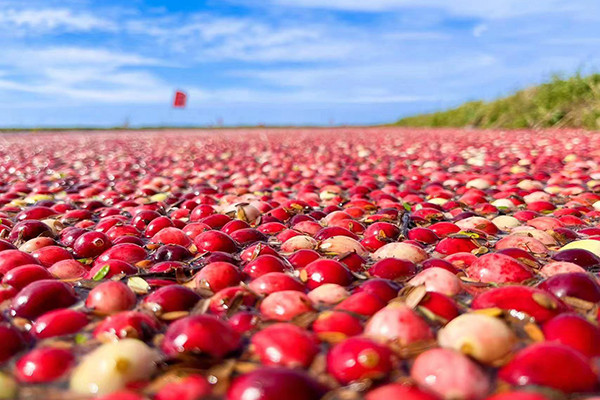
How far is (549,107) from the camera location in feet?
51.5

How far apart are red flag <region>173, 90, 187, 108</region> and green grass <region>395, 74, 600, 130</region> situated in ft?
53.6

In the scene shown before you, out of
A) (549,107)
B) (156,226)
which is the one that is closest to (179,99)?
(549,107)

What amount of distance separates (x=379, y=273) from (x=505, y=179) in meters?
3.14

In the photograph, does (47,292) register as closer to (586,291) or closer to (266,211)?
(586,291)

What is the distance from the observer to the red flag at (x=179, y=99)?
29809mm

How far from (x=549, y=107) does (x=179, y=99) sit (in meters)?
20.4

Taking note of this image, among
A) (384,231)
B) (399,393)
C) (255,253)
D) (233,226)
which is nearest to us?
(399,393)

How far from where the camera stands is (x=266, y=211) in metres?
3.25

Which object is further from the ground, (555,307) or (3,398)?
(555,307)

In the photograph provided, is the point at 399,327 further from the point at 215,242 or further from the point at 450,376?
the point at 215,242

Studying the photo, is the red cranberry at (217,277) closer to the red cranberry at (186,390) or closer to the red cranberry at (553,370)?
the red cranberry at (186,390)

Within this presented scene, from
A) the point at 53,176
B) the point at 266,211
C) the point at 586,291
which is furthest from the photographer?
the point at 53,176

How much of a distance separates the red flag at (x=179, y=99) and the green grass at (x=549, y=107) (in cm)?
1634

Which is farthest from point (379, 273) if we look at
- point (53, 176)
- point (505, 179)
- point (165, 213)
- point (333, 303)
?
point (53, 176)
